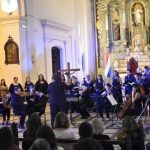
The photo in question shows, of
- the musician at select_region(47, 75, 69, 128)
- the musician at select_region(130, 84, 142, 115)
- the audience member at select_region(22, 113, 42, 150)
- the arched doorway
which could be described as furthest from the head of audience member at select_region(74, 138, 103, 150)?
the arched doorway

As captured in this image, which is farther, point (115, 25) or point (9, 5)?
point (115, 25)

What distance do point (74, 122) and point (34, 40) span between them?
5.94m

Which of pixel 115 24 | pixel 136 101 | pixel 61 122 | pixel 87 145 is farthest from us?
pixel 115 24

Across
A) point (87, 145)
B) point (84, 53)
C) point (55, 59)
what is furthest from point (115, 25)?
point (87, 145)

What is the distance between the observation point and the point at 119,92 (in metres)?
11.7

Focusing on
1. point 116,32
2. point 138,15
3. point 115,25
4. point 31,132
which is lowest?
point 31,132

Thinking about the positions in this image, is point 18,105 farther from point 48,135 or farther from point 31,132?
point 48,135

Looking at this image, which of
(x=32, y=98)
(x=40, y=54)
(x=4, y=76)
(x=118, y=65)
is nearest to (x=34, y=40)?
(x=40, y=54)

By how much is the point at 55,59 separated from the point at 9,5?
4.58m

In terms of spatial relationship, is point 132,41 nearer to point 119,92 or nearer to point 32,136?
point 119,92

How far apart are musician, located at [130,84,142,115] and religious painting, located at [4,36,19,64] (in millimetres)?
6166

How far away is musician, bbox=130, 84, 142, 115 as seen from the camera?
979cm

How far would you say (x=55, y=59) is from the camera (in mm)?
18391

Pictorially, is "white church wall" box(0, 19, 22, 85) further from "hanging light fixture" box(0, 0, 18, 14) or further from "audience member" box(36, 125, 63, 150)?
"audience member" box(36, 125, 63, 150)
